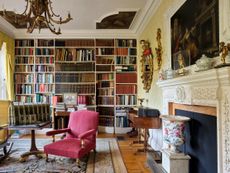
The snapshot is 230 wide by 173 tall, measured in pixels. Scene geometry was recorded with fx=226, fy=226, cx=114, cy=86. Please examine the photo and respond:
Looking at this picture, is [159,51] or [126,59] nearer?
[159,51]

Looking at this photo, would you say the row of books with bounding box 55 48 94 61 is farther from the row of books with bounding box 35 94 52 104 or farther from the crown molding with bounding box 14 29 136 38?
the row of books with bounding box 35 94 52 104

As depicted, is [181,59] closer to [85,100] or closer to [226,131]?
[226,131]

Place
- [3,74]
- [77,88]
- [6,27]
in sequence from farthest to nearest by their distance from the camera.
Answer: [77,88], [3,74], [6,27]

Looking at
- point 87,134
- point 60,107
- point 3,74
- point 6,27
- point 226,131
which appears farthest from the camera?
point 60,107

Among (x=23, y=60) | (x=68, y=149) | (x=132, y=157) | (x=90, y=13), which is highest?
(x=90, y=13)

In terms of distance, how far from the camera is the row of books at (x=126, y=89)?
643 cm

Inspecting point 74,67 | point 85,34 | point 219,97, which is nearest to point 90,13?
point 85,34

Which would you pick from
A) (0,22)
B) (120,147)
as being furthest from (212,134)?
(0,22)

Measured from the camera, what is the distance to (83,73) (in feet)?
21.1

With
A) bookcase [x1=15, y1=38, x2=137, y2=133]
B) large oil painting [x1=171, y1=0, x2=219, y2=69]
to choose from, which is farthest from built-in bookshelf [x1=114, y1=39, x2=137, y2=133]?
large oil painting [x1=171, y1=0, x2=219, y2=69]

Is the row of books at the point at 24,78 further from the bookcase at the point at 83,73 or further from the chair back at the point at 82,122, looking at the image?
the chair back at the point at 82,122

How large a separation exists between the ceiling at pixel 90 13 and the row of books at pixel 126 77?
1.14 metres

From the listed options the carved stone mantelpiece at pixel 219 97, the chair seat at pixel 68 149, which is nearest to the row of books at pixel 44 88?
the chair seat at pixel 68 149

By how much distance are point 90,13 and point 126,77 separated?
2155mm
